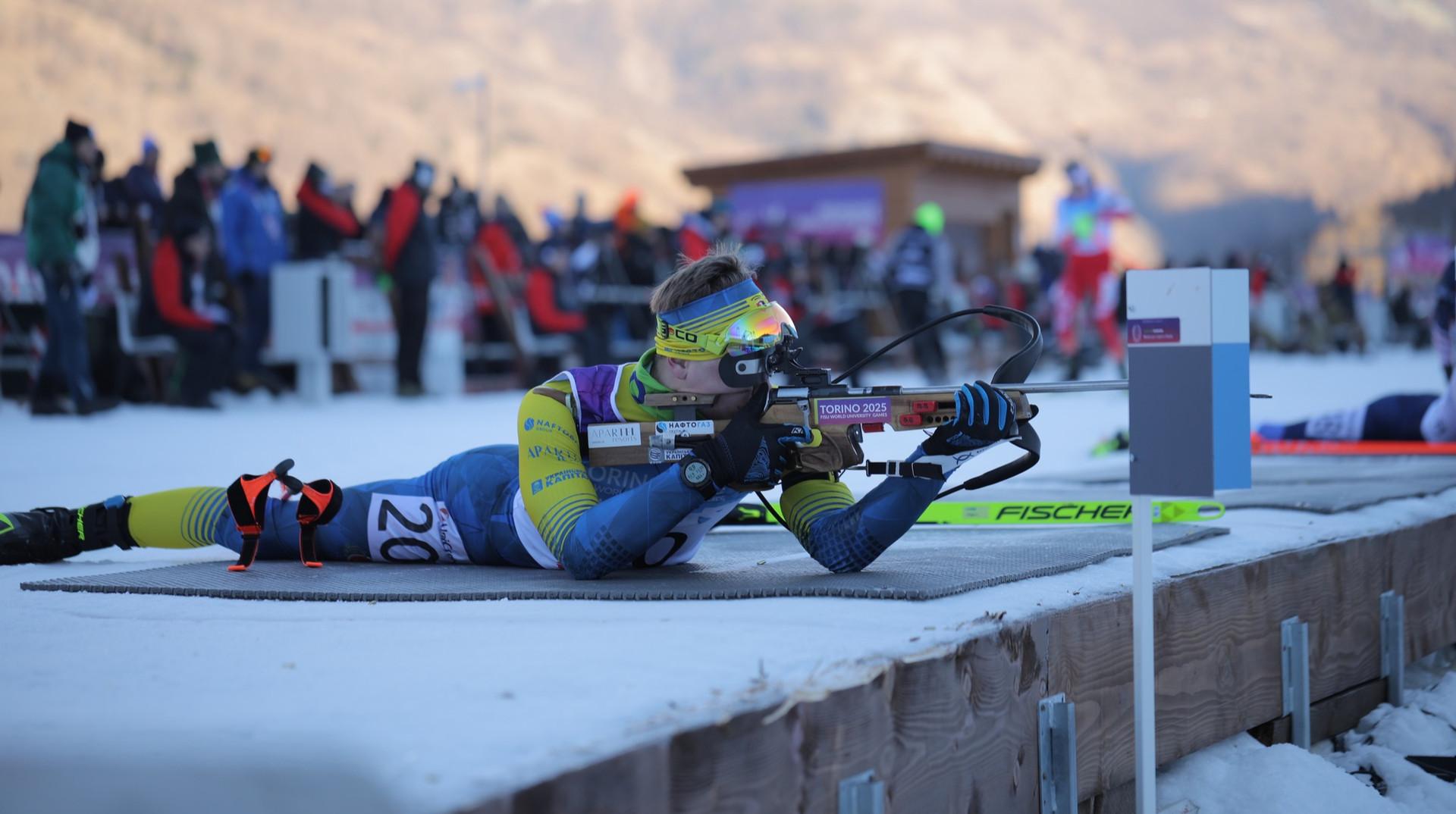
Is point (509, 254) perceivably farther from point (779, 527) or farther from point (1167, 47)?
point (1167, 47)

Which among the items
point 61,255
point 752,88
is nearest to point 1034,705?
point 61,255

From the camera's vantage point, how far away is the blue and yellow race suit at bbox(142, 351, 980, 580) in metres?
3.59

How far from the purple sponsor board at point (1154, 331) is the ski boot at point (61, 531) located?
3186 millimetres

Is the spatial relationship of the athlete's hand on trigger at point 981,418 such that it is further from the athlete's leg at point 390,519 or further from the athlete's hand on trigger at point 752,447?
the athlete's leg at point 390,519

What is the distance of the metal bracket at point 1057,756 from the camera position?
301 centimetres

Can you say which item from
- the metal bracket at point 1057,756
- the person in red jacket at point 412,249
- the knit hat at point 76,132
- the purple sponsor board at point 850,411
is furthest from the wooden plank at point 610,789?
the person in red jacket at point 412,249

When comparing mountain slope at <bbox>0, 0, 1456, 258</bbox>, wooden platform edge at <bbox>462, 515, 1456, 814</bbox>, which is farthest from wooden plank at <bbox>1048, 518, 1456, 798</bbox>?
mountain slope at <bbox>0, 0, 1456, 258</bbox>

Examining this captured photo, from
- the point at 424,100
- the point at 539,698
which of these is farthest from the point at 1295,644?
the point at 424,100

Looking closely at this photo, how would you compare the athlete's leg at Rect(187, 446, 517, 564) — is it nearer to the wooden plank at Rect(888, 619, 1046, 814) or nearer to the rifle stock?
the rifle stock

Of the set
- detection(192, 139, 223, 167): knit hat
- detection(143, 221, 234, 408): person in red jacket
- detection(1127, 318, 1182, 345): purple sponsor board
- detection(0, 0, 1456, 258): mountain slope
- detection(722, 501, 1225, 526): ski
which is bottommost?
detection(722, 501, 1225, 526): ski

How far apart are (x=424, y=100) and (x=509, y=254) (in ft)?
179

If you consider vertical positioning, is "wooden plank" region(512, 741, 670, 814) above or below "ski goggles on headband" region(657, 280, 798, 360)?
below

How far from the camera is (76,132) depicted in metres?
10.5

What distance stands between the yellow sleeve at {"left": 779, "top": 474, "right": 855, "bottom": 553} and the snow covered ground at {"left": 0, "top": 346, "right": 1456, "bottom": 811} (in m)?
0.66
